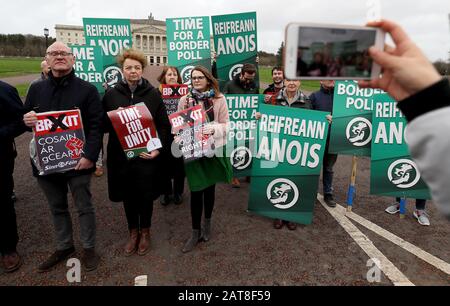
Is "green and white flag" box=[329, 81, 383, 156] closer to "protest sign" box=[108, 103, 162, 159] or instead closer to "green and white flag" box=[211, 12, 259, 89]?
"green and white flag" box=[211, 12, 259, 89]

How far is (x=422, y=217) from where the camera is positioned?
3.99 meters

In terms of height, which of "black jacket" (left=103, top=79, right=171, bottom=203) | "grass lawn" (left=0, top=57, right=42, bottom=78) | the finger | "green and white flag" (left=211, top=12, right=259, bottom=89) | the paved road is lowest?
the paved road

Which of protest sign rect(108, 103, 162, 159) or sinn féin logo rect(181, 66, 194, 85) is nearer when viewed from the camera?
protest sign rect(108, 103, 162, 159)

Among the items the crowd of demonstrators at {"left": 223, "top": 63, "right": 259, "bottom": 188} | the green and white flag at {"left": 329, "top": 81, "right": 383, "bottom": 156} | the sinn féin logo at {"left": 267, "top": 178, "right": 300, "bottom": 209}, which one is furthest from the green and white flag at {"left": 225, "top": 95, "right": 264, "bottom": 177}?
the green and white flag at {"left": 329, "top": 81, "right": 383, "bottom": 156}

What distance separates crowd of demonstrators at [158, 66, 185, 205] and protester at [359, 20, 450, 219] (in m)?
2.79

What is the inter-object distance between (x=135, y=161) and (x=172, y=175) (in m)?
1.00

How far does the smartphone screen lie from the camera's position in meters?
1.13

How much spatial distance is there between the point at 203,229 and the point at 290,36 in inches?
114

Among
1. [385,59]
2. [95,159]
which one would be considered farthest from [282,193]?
[385,59]

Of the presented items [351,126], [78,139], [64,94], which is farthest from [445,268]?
[64,94]

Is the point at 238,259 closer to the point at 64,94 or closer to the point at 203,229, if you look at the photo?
the point at 203,229

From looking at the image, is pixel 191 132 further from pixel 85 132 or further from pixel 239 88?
pixel 239 88

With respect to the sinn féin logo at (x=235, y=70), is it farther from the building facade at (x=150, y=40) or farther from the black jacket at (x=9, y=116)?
the building facade at (x=150, y=40)

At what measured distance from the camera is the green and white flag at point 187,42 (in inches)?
237
